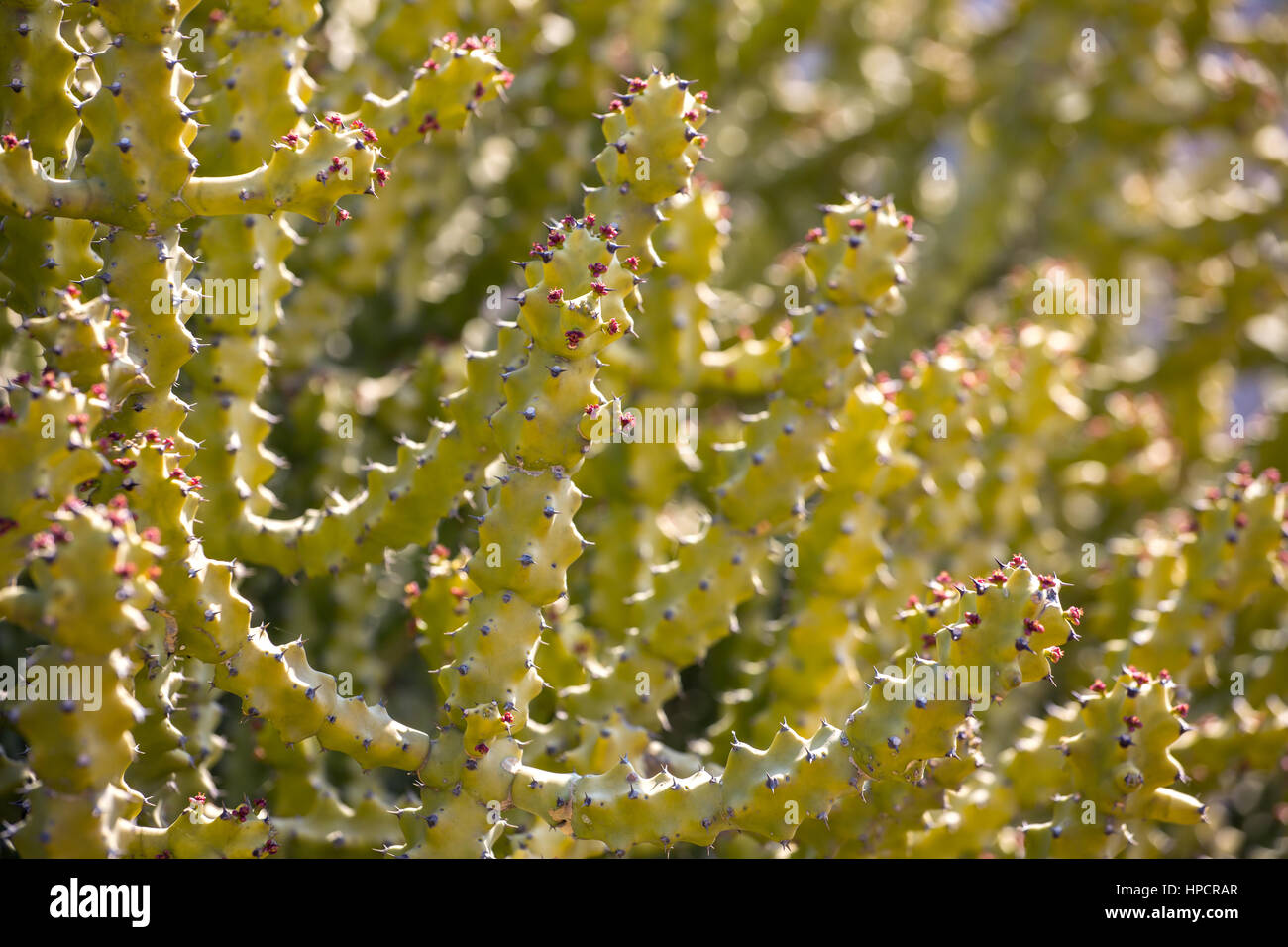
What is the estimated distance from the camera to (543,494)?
2271 millimetres

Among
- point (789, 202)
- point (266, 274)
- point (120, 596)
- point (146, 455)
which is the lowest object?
point (120, 596)

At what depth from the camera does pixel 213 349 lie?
2709 mm

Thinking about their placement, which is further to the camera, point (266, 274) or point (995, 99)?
point (995, 99)

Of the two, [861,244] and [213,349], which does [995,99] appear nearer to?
[861,244]

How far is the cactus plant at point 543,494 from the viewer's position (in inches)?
86.3

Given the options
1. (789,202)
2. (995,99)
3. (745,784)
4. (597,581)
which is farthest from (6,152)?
(995,99)

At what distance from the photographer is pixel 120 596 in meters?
1.80

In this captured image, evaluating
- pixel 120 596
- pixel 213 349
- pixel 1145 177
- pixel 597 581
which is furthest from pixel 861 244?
pixel 1145 177

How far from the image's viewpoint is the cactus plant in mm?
2191

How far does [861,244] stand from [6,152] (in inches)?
71.9

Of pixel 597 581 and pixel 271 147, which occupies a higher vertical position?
pixel 271 147
